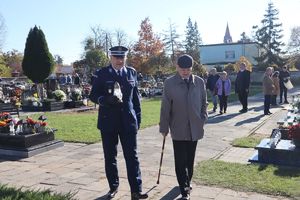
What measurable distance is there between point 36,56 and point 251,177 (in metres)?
14.8

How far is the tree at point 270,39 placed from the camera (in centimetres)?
5566

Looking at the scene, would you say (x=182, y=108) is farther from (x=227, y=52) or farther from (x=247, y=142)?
(x=227, y=52)

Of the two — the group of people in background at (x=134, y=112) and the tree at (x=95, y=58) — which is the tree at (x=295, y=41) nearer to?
the tree at (x=95, y=58)

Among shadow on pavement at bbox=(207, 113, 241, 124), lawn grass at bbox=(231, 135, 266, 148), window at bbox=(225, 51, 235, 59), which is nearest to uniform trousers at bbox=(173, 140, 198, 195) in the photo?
lawn grass at bbox=(231, 135, 266, 148)

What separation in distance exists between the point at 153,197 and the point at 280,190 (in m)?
1.71

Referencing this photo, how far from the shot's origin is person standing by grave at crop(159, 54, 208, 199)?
5170mm

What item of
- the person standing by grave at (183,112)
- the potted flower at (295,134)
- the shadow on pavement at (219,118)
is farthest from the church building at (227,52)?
the person standing by grave at (183,112)

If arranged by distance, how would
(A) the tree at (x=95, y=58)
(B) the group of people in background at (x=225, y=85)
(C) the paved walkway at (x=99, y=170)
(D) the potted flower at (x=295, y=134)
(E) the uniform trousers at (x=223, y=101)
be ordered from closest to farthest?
(C) the paved walkway at (x=99, y=170), (D) the potted flower at (x=295, y=134), (B) the group of people in background at (x=225, y=85), (E) the uniform trousers at (x=223, y=101), (A) the tree at (x=95, y=58)

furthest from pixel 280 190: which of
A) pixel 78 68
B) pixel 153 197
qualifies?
pixel 78 68

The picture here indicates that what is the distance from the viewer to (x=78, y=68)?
175 ft

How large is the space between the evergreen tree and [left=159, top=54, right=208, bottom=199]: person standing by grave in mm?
14979

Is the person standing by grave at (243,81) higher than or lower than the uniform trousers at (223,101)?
higher

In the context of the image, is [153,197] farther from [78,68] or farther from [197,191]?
[78,68]

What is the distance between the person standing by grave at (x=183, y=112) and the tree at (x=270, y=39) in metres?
52.1
